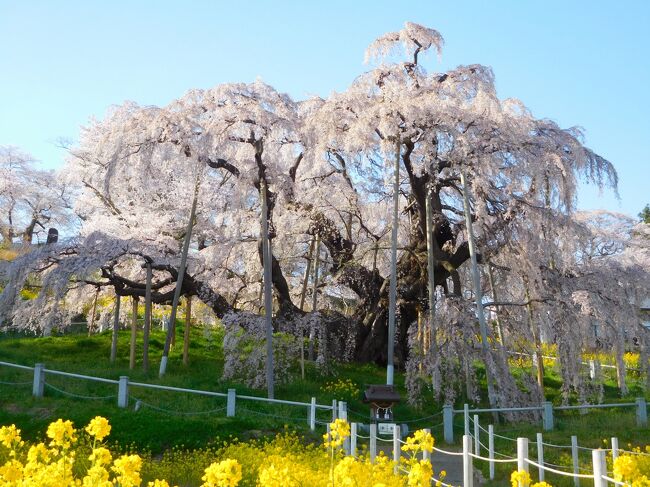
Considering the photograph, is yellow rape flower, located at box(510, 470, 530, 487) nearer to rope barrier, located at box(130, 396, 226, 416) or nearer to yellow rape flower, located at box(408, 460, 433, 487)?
yellow rape flower, located at box(408, 460, 433, 487)

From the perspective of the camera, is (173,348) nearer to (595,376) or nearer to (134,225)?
→ (134,225)

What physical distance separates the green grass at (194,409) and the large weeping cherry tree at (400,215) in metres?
0.93

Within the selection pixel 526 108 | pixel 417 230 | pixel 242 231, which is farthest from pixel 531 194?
pixel 242 231

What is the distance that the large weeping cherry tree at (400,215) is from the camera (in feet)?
54.2

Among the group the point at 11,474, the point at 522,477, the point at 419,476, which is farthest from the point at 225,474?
the point at 522,477

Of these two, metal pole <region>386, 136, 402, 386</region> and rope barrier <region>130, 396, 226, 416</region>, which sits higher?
metal pole <region>386, 136, 402, 386</region>

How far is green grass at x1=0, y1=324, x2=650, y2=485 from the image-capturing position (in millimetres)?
11914

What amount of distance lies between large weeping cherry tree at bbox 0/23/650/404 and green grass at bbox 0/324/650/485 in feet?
3.05

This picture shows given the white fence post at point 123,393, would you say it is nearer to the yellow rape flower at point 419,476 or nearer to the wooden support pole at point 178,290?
the wooden support pole at point 178,290

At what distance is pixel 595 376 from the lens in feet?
57.1

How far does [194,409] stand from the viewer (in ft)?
45.0

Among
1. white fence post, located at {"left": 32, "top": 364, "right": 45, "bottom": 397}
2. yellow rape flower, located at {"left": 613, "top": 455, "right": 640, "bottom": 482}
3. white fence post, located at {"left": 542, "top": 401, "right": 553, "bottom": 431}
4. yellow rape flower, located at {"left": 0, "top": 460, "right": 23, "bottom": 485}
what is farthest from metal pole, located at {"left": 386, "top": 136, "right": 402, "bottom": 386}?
yellow rape flower, located at {"left": 0, "top": 460, "right": 23, "bottom": 485}

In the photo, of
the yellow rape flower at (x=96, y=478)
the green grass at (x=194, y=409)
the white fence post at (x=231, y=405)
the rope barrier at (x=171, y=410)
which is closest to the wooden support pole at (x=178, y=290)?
the green grass at (x=194, y=409)

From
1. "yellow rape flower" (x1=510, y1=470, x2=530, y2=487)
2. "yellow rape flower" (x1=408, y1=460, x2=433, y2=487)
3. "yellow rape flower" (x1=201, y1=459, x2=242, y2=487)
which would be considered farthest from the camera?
"yellow rape flower" (x1=510, y1=470, x2=530, y2=487)
